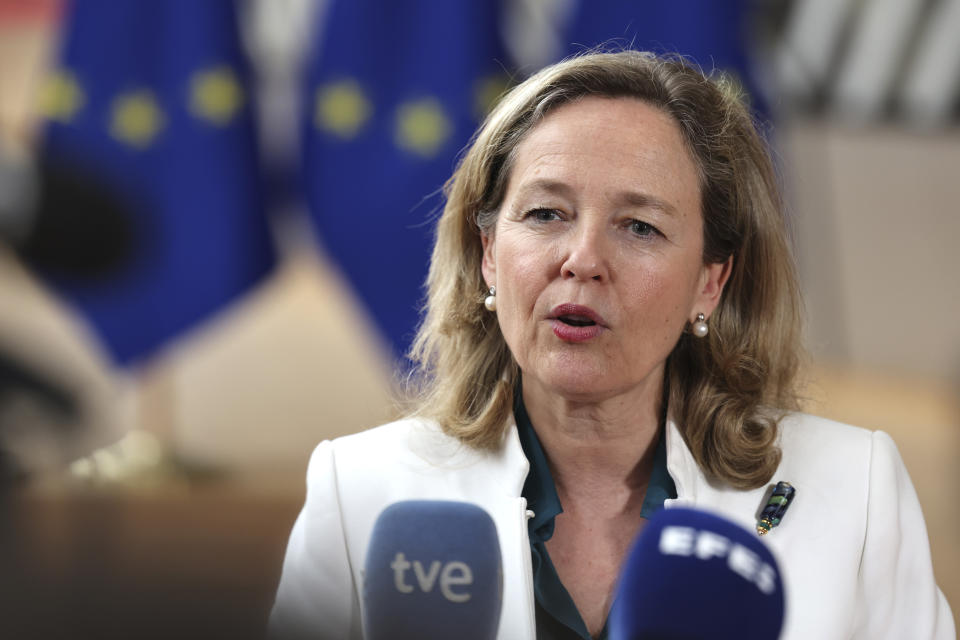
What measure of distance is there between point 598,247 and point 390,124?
311 centimetres

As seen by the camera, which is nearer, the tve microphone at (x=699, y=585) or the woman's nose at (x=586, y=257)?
the tve microphone at (x=699, y=585)

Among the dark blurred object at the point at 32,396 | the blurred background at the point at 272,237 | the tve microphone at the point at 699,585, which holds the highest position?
the blurred background at the point at 272,237

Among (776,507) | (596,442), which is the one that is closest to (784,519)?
(776,507)

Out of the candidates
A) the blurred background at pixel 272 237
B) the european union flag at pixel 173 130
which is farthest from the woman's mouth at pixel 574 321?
the european union flag at pixel 173 130

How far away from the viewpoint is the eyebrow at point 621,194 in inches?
74.4

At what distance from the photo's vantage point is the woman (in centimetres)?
189

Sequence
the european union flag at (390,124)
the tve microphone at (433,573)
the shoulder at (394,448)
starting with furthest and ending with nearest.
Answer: the european union flag at (390,124) < the shoulder at (394,448) < the tve microphone at (433,573)

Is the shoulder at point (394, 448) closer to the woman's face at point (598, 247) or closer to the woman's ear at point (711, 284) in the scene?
the woman's face at point (598, 247)

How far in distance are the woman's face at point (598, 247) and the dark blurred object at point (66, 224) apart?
2.09 ft

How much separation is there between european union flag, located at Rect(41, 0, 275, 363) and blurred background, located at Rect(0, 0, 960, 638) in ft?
0.03

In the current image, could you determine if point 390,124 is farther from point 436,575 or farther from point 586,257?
point 436,575

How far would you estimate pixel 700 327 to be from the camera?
6.74 feet

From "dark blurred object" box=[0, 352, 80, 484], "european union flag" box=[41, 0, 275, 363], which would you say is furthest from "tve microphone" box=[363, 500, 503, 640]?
"european union flag" box=[41, 0, 275, 363]

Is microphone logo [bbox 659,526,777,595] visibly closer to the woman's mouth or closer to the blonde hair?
the woman's mouth
